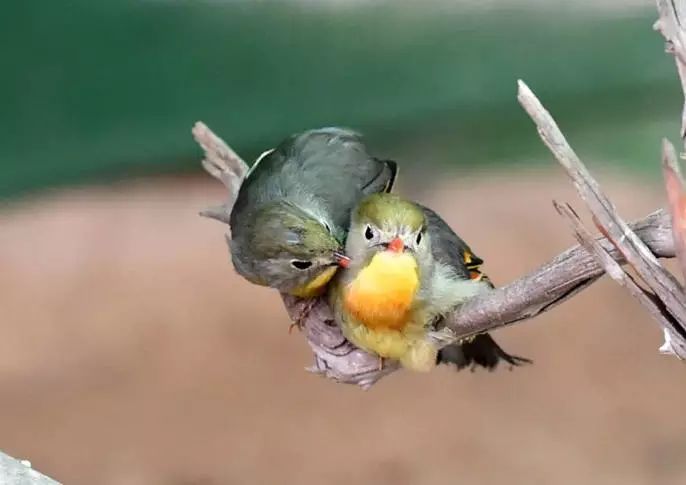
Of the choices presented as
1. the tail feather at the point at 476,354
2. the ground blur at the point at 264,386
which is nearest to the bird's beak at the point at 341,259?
the tail feather at the point at 476,354

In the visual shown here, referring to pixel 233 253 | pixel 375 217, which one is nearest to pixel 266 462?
pixel 233 253

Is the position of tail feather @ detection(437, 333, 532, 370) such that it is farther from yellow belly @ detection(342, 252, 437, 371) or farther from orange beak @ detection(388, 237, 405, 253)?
orange beak @ detection(388, 237, 405, 253)

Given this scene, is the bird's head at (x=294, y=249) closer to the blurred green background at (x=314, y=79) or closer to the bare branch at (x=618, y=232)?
the bare branch at (x=618, y=232)

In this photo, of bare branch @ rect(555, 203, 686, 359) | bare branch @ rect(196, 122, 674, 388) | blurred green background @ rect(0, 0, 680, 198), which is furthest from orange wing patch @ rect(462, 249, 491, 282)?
blurred green background @ rect(0, 0, 680, 198)

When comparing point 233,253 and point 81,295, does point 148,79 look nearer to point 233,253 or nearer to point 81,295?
point 81,295

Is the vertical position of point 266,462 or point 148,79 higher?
point 148,79

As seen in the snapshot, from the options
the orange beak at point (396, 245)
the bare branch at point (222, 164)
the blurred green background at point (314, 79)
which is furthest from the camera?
the blurred green background at point (314, 79)

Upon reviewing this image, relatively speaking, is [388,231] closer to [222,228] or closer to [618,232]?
[618,232]

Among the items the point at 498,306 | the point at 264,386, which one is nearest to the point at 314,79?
the point at 264,386
